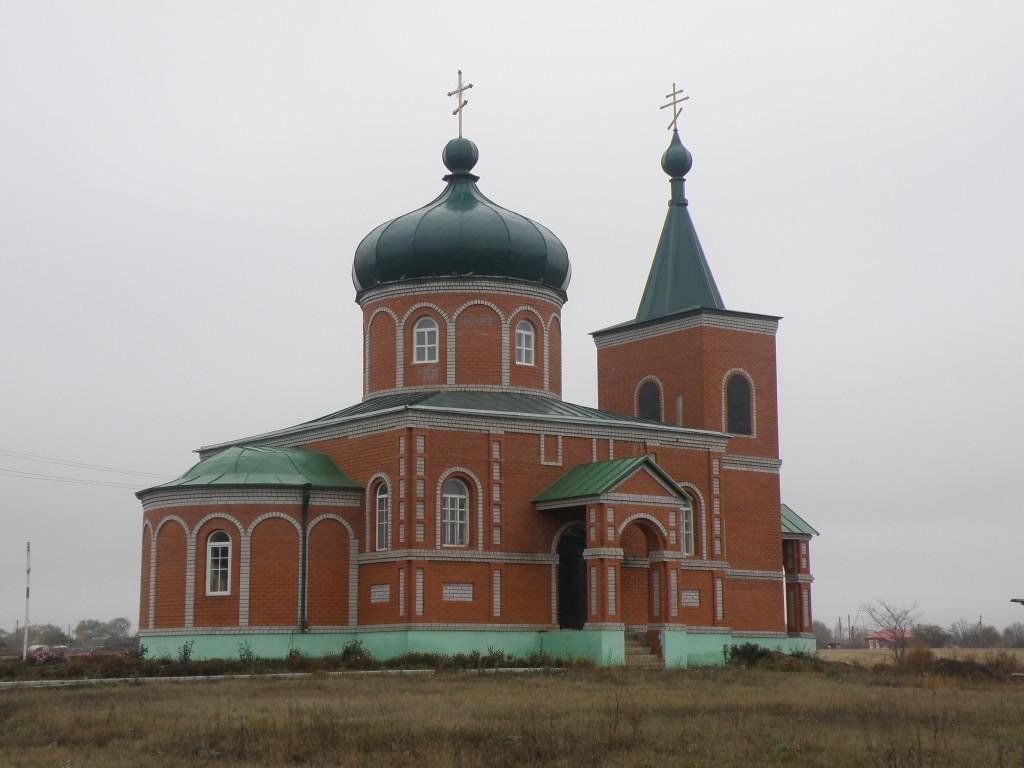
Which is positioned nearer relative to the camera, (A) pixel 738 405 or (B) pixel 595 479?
(B) pixel 595 479

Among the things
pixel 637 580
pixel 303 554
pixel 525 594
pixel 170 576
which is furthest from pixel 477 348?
pixel 170 576

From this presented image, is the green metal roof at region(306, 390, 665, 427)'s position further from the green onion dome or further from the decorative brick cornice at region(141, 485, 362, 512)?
the green onion dome

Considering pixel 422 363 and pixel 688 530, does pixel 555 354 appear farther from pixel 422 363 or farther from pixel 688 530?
pixel 688 530

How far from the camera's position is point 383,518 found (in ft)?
106

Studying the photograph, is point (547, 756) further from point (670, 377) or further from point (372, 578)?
point (670, 377)

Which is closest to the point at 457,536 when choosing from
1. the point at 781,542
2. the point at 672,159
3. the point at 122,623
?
the point at 781,542

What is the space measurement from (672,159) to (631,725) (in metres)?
25.1

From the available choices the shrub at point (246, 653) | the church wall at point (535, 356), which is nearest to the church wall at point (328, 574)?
the shrub at point (246, 653)

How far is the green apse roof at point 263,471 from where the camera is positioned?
3225 cm

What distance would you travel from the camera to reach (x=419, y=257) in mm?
35969

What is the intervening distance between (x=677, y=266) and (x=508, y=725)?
2316 cm

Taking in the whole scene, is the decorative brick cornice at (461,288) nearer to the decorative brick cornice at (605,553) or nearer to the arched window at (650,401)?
the arched window at (650,401)

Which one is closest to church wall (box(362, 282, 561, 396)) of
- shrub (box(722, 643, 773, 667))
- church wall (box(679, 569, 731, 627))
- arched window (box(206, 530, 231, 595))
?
church wall (box(679, 569, 731, 627))

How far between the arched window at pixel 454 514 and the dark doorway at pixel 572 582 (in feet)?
8.80
